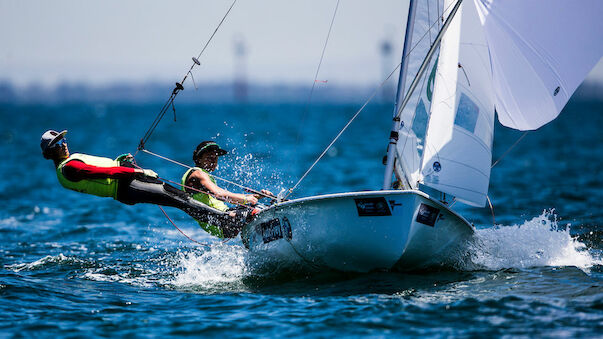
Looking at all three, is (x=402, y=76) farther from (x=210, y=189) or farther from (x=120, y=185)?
(x=120, y=185)

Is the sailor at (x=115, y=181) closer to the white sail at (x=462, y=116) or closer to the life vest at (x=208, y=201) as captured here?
the life vest at (x=208, y=201)

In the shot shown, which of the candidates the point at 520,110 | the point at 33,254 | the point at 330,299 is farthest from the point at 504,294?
the point at 33,254

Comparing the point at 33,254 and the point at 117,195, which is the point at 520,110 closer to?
the point at 117,195

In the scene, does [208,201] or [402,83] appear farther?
[208,201]

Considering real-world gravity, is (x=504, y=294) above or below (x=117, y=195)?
below

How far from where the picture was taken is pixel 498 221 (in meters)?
11.0

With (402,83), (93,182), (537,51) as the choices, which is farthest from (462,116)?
(93,182)

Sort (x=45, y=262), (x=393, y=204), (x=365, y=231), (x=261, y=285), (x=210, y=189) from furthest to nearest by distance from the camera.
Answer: (x=45, y=262) < (x=210, y=189) < (x=261, y=285) < (x=365, y=231) < (x=393, y=204)

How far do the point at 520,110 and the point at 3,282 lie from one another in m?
5.42

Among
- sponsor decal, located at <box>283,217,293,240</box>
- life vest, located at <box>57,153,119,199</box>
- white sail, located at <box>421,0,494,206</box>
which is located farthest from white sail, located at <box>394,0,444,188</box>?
life vest, located at <box>57,153,119,199</box>

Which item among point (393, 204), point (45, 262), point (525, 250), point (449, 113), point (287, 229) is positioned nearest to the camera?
point (393, 204)

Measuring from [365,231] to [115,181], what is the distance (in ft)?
8.58

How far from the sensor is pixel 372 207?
6543 millimetres

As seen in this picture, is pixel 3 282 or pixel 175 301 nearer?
pixel 175 301
